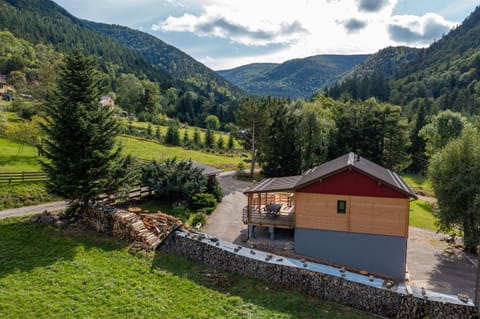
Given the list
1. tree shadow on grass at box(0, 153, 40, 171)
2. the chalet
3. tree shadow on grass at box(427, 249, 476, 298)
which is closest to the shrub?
the chalet

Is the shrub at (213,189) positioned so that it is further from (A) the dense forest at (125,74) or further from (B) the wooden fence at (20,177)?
(A) the dense forest at (125,74)

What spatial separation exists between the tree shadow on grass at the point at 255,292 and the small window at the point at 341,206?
582 centimetres

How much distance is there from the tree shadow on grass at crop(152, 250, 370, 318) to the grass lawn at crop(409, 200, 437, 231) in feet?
58.1

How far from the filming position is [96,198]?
19.0 meters

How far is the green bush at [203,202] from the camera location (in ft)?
78.0

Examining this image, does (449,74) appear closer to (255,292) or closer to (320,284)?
(320,284)

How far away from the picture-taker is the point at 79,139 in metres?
17.8

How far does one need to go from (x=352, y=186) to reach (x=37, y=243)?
54.6 ft

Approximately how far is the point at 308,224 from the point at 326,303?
564 cm

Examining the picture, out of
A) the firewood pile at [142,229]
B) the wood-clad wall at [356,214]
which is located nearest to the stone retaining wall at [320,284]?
the firewood pile at [142,229]

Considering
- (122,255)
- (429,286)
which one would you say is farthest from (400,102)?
(122,255)

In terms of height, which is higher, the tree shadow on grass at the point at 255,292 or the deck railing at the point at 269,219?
the deck railing at the point at 269,219

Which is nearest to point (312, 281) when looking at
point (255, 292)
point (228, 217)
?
point (255, 292)

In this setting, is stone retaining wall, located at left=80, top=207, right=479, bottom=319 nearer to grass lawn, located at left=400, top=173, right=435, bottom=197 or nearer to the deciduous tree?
the deciduous tree
